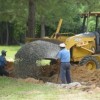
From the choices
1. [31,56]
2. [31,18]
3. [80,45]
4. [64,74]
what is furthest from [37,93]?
[31,18]

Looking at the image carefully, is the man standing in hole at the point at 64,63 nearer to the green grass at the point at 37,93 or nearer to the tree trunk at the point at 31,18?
the green grass at the point at 37,93

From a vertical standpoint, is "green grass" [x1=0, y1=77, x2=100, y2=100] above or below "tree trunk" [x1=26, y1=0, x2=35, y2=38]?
below

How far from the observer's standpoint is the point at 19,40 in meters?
63.4

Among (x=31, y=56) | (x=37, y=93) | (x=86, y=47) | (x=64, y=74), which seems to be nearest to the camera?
(x=37, y=93)

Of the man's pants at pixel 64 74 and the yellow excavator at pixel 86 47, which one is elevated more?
the yellow excavator at pixel 86 47

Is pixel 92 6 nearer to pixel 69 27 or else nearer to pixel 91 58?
pixel 91 58

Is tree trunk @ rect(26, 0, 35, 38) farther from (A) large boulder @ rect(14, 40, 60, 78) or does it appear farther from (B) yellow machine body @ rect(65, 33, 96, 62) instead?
(A) large boulder @ rect(14, 40, 60, 78)

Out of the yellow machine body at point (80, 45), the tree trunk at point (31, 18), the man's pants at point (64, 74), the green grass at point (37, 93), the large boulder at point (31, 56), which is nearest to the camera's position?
the green grass at point (37, 93)

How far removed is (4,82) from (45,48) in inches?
153

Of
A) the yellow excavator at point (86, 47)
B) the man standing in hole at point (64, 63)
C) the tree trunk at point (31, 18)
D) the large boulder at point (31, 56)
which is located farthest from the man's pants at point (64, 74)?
the tree trunk at point (31, 18)

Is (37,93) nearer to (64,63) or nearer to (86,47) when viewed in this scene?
(64,63)

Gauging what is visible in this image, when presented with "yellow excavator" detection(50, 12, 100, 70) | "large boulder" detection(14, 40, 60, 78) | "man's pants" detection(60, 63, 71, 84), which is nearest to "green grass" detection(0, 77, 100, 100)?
"man's pants" detection(60, 63, 71, 84)

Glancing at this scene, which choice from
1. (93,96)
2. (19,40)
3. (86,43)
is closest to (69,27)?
(19,40)

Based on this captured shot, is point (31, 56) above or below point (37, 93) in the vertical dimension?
above
